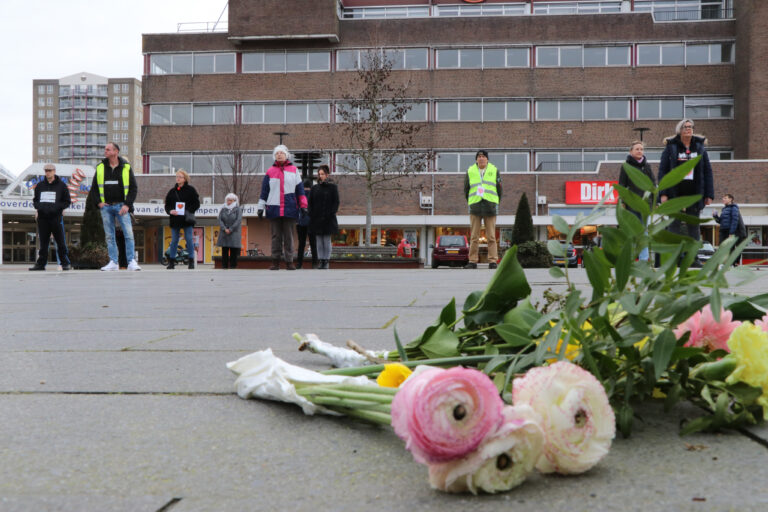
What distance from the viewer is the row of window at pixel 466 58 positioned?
36.6 metres

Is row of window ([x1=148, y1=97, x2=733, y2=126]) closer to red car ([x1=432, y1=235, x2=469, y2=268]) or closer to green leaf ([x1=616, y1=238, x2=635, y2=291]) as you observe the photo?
red car ([x1=432, y1=235, x2=469, y2=268])

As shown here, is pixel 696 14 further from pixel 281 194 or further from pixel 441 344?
pixel 441 344

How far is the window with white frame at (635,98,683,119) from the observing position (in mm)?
36625

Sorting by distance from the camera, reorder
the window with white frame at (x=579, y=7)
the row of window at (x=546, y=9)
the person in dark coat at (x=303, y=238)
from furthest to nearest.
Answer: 1. the window with white frame at (x=579, y=7)
2. the row of window at (x=546, y=9)
3. the person in dark coat at (x=303, y=238)

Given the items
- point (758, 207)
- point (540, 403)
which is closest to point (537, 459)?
point (540, 403)

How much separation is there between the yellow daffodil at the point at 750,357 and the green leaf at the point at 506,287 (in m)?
0.40

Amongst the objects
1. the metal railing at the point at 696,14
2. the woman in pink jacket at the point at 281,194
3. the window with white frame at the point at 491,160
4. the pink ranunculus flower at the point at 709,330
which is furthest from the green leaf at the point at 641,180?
the metal railing at the point at 696,14

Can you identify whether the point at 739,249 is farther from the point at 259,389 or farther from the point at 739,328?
the point at 259,389

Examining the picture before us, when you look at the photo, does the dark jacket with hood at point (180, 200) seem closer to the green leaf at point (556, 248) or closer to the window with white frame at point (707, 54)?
the green leaf at point (556, 248)

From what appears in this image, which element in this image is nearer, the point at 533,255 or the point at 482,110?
the point at 533,255

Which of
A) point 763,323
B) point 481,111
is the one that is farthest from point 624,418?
point 481,111

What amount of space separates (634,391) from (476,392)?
1.53 feet

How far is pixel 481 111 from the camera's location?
3756 cm

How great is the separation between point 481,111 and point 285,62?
446 inches
